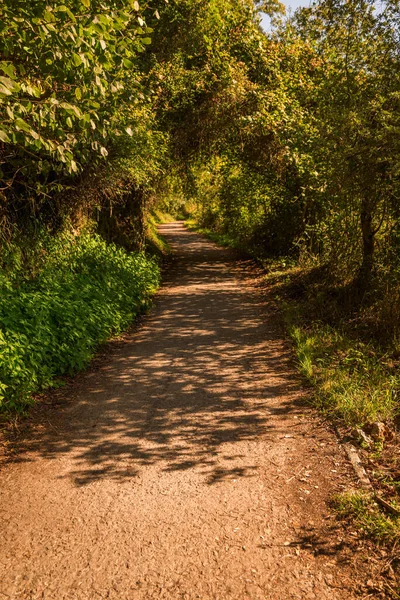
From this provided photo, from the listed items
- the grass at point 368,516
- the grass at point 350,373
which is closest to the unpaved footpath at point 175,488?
the grass at point 368,516

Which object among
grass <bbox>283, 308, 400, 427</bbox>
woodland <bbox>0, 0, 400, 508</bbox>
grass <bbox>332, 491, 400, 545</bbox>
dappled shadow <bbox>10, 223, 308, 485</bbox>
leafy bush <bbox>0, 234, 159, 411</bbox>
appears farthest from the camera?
leafy bush <bbox>0, 234, 159, 411</bbox>

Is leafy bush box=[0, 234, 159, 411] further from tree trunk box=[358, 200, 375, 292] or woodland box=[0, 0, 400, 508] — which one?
tree trunk box=[358, 200, 375, 292]

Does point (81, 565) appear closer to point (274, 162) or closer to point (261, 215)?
point (274, 162)

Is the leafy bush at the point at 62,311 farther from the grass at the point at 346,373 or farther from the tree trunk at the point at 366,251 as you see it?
the tree trunk at the point at 366,251

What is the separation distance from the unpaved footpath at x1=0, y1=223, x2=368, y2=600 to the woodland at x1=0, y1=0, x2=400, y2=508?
64cm

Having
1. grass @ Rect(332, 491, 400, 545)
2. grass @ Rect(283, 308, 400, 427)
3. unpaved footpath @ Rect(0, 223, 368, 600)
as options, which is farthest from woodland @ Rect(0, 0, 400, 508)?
unpaved footpath @ Rect(0, 223, 368, 600)

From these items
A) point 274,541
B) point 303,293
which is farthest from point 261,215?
point 274,541

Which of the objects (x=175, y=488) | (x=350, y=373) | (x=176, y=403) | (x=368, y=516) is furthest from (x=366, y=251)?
(x=175, y=488)

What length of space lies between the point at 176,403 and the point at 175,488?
6.11 ft

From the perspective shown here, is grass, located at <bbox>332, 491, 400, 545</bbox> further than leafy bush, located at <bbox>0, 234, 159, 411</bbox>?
No

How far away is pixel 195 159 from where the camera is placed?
669 inches

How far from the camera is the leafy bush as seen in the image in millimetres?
5781

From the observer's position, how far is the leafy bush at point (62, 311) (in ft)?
19.0

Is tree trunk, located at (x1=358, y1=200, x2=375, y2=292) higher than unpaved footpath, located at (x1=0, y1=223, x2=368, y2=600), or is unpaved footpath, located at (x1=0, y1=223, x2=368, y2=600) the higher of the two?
tree trunk, located at (x1=358, y1=200, x2=375, y2=292)
